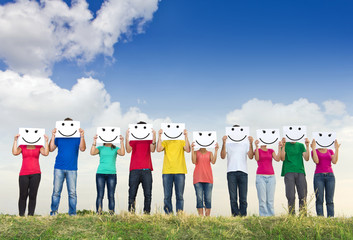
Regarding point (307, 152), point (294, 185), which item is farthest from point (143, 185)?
point (307, 152)

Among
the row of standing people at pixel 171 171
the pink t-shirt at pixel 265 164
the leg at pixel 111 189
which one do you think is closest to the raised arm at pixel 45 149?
the row of standing people at pixel 171 171

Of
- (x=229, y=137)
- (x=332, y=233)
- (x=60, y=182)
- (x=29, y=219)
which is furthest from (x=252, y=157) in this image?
(x=29, y=219)

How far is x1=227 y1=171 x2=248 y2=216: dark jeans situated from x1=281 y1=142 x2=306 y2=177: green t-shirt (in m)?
1.43

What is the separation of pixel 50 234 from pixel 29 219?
1.40 meters

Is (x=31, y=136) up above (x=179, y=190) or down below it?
above

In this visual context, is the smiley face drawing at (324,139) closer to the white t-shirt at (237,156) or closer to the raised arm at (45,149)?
the white t-shirt at (237,156)

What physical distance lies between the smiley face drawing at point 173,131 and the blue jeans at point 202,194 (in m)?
1.48

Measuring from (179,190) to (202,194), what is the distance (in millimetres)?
732

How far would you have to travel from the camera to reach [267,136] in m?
11.5

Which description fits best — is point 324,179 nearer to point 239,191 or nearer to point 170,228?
point 239,191

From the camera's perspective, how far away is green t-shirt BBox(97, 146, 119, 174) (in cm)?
1055

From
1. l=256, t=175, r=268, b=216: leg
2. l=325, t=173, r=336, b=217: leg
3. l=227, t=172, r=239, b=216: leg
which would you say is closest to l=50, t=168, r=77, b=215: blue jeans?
l=227, t=172, r=239, b=216: leg

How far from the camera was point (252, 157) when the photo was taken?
11.3 meters

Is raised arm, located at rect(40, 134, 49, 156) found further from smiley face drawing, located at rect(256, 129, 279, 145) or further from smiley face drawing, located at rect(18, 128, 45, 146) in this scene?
smiley face drawing, located at rect(256, 129, 279, 145)
